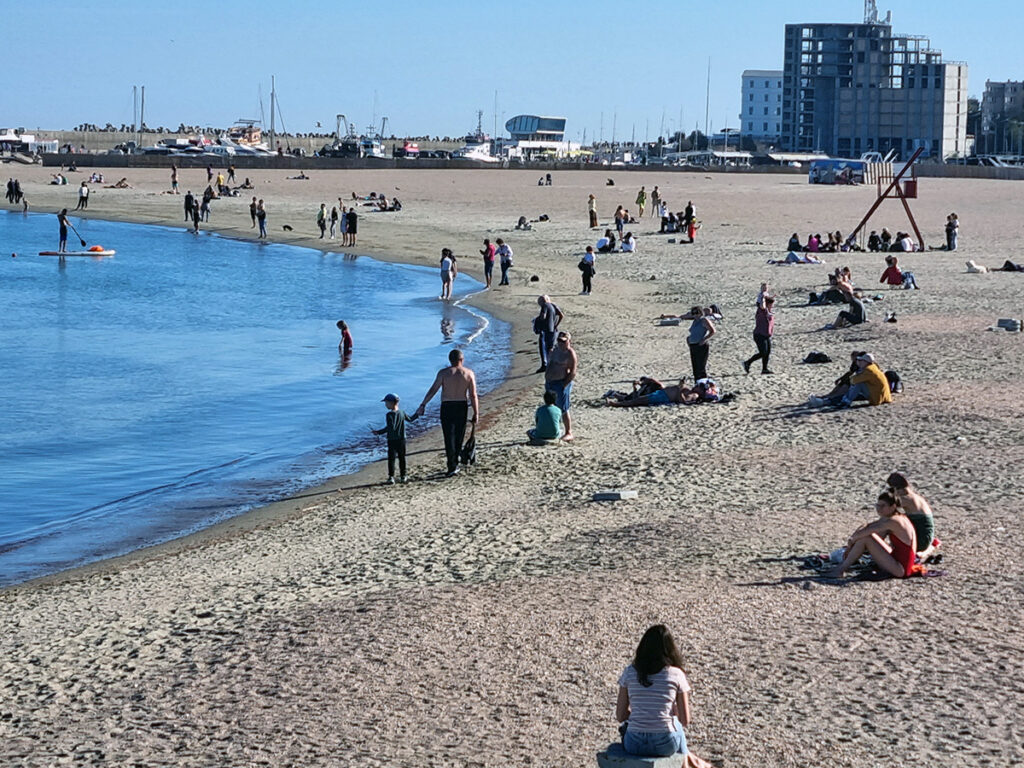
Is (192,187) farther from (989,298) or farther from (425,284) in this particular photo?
(989,298)

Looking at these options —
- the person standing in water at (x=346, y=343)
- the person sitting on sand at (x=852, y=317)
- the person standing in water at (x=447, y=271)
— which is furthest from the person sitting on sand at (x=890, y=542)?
the person standing in water at (x=447, y=271)

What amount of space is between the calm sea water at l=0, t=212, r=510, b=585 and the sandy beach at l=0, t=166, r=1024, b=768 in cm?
167

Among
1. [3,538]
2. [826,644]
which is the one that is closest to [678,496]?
[826,644]

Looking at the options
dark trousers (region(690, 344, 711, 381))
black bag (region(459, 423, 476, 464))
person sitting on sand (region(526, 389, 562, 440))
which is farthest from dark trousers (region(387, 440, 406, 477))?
dark trousers (region(690, 344, 711, 381))

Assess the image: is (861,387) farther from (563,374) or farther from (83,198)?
(83,198)

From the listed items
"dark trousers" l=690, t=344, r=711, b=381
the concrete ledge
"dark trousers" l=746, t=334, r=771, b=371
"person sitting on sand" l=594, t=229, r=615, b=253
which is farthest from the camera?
"person sitting on sand" l=594, t=229, r=615, b=253

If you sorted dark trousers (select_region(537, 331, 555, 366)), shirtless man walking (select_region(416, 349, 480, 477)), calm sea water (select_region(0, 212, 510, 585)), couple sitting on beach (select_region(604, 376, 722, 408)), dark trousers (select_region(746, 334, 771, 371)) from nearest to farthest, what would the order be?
shirtless man walking (select_region(416, 349, 480, 477)) < calm sea water (select_region(0, 212, 510, 585)) < couple sitting on beach (select_region(604, 376, 722, 408)) < dark trousers (select_region(746, 334, 771, 371)) < dark trousers (select_region(537, 331, 555, 366))

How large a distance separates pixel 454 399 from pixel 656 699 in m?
8.76

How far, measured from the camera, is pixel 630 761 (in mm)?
7332

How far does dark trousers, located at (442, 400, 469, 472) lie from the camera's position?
627 inches

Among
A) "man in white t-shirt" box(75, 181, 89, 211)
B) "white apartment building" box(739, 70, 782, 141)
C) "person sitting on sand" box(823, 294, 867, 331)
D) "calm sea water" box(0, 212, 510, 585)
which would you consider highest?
"white apartment building" box(739, 70, 782, 141)

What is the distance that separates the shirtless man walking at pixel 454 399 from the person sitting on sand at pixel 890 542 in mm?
5699

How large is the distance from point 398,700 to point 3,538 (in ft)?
26.8

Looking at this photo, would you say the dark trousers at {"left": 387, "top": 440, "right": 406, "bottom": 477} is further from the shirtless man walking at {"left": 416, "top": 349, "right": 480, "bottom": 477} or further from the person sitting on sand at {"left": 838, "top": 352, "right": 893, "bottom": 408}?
the person sitting on sand at {"left": 838, "top": 352, "right": 893, "bottom": 408}
